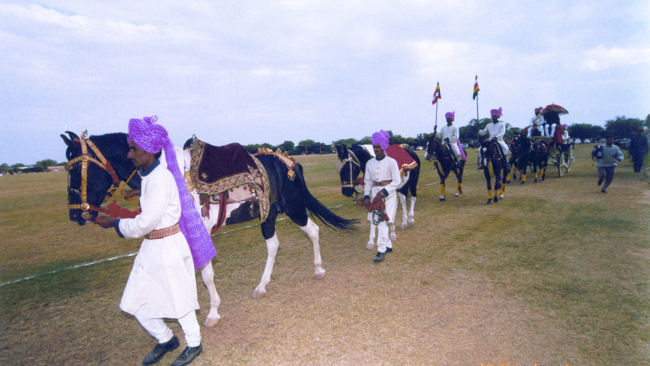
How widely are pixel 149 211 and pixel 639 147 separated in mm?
19928

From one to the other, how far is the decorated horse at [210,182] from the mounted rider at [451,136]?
7.89 m

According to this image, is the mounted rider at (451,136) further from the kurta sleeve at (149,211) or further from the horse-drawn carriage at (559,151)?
the kurta sleeve at (149,211)

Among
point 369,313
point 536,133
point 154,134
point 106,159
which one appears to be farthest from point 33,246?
point 536,133

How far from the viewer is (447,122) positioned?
36.0ft

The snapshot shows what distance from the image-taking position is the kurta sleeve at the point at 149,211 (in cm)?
251

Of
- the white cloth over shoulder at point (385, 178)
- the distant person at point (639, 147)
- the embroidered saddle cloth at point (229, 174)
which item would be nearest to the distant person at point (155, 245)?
the embroidered saddle cloth at point (229, 174)

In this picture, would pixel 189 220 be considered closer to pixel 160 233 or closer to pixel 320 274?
pixel 160 233

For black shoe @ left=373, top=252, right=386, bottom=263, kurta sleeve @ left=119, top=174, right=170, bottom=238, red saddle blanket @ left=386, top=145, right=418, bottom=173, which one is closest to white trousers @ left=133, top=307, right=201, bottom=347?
kurta sleeve @ left=119, top=174, right=170, bottom=238

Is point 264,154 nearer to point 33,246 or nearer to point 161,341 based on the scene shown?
point 161,341

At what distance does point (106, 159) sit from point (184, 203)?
1307 mm

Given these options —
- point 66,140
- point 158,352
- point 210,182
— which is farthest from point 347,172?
point 66,140

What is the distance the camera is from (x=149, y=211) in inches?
100

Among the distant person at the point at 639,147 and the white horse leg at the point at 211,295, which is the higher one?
the distant person at the point at 639,147

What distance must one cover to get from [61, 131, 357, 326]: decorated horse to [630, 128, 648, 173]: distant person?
17.5 m
